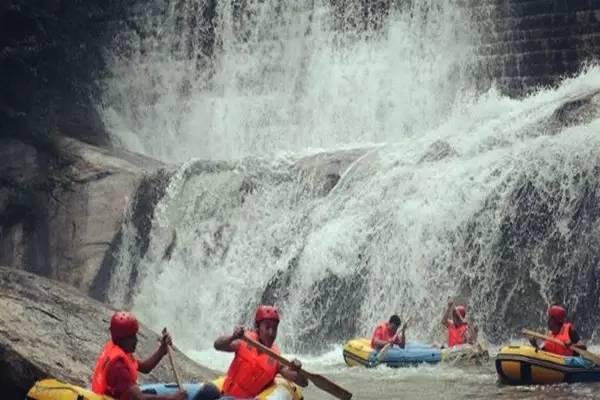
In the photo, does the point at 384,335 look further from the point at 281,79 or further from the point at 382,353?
the point at 281,79

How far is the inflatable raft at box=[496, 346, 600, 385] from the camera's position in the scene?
13.4m

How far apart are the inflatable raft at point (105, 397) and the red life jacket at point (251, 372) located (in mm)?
83

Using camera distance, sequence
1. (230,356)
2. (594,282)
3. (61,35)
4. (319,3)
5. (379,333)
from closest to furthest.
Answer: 1. (379,333)
2. (594,282)
3. (230,356)
4. (319,3)
5. (61,35)

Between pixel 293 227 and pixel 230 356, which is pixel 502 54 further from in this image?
pixel 230 356

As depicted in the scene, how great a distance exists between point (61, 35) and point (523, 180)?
17.4 m

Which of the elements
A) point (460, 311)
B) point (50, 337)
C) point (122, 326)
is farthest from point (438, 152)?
point (122, 326)

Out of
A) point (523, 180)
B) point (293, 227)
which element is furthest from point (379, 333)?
point (293, 227)

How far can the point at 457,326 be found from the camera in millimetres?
16781

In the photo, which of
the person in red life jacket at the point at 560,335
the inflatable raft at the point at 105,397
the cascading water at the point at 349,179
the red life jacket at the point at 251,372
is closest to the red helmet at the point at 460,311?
the cascading water at the point at 349,179

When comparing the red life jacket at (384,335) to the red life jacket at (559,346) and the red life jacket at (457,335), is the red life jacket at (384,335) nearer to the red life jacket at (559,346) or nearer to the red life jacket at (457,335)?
the red life jacket at (457,335)

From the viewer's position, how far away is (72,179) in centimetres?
2572

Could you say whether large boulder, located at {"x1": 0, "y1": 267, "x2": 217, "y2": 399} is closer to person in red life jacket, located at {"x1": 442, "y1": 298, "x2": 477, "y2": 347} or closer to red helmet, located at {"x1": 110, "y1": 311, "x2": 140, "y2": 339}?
red helmet, located at {"x1": 110, "y1": 311, "x2": 140, "y2": 339}

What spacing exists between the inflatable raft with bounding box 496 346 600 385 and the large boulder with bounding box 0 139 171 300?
12.2 metres

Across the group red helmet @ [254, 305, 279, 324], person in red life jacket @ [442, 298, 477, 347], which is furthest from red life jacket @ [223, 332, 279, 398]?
person in red life jacket @ [442, 298, 477, 347]
